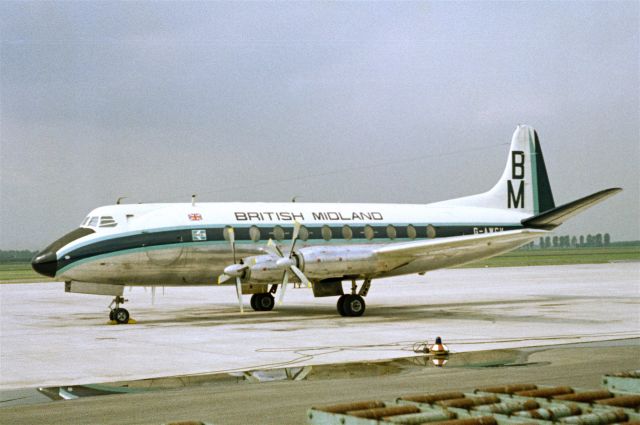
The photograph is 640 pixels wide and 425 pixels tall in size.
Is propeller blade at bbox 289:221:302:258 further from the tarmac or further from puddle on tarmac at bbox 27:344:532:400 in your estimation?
puddle on tarmac at bbox 27:344:532:400

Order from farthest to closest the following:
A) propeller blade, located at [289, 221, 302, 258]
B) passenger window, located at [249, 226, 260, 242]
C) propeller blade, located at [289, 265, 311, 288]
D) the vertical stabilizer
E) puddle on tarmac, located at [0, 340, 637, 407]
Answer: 1. the vertical stabilizer
2. passenger window, located at [249, 226, 260, 242]
3. propeller blade, located at [289, 221, 302, 258]
4. propeller blade, located at [289, 265, 311, 288]
5. puddle on tarmac, located at [0, 340, 637, 407]

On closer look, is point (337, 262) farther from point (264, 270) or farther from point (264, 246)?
point (264, 246)

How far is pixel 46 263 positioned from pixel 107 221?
2.13 meters

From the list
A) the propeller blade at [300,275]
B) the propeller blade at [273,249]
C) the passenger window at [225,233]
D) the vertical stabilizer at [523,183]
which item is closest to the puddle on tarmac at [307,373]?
the propeller blade at [300,275]

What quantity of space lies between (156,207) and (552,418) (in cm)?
2091

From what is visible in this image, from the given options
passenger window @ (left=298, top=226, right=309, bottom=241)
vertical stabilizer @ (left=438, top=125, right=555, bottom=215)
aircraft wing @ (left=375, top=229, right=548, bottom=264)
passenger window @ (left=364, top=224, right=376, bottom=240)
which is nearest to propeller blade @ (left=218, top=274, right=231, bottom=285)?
passenger window @ (left=298, top=226, right=309, bottom=241)

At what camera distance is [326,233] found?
2606 cm

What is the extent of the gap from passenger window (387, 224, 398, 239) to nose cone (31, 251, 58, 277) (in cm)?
1103

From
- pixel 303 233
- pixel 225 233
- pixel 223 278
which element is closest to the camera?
pixel 223 278

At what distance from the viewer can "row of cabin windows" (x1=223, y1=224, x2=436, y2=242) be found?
24.8 meters

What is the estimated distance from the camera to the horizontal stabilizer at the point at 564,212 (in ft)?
82.2

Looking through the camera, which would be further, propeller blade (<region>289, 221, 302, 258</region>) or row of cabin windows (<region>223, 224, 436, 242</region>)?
row of cabin windows (<region>223, 224, 436, 242</region>)

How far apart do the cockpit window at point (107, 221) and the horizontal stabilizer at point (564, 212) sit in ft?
49.4

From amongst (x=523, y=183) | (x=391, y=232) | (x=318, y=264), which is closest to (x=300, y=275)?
(x=318, y=264)
